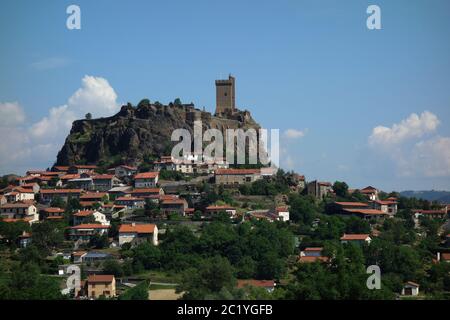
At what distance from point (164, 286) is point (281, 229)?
46.9 feet

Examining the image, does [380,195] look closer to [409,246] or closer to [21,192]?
[409,246]

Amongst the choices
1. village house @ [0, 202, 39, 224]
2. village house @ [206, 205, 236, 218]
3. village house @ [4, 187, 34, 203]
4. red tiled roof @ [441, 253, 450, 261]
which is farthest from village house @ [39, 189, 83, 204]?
red tiled roof @ [441, 253, 450, 261]

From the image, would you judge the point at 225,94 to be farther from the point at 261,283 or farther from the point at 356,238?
the point at 261,283

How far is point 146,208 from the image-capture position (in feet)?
223

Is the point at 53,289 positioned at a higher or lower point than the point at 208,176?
lower

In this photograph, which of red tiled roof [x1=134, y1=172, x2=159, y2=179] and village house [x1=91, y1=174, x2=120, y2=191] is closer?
red tiled roof [x1=134, y1=172, x2=159, y2=179]

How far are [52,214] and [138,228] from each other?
34.8ft

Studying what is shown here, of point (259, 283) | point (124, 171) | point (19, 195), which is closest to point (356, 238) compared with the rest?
point (259, 283)

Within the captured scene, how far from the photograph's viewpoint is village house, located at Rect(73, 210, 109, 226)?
64.4 meters

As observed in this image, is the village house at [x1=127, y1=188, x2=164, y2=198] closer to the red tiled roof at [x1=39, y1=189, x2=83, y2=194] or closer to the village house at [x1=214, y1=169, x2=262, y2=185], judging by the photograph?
the red tiled roof at [x1=39, y1=189, x2=83, y2=194]

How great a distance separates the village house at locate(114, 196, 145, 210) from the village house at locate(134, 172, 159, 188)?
464 centimetres
